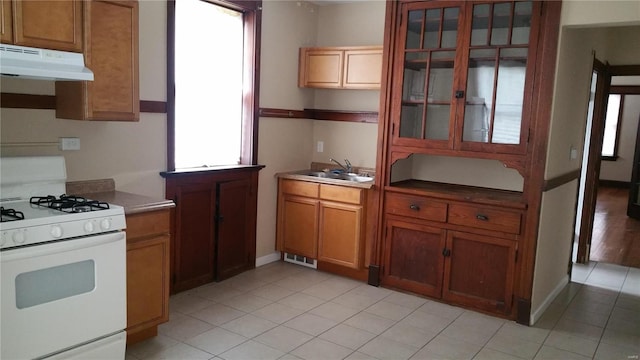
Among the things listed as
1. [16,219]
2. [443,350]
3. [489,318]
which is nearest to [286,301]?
[443,350]

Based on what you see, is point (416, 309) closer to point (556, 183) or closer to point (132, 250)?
point (556, 183)

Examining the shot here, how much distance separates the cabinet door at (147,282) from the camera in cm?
280

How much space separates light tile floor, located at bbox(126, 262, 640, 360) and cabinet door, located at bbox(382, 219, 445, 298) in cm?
11

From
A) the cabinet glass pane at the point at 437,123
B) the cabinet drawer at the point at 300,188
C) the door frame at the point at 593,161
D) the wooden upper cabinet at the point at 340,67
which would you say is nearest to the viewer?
the cabinet glass pane at the point at 437,123

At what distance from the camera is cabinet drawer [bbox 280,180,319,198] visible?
4.47 metres

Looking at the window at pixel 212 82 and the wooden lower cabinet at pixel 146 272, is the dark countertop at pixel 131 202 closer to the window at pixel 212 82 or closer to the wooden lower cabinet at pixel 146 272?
the wooden lower cabinet at pixel 146 272

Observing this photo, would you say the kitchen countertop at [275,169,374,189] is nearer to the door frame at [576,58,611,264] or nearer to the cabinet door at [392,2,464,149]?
the cabinet door at [392,2,464,149]

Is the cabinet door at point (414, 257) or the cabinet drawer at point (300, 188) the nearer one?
the cabinet door at point (414, 257)

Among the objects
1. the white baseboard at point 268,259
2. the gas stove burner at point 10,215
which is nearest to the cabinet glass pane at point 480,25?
the white baseboard at point 268,259

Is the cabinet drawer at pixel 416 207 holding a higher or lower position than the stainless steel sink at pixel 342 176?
lower

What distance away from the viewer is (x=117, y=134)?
10.8 ft

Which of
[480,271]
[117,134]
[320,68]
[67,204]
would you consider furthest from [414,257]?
[67,204]

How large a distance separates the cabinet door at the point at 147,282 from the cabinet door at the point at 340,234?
5.71ft

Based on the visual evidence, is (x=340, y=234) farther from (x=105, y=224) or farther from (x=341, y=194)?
(x=105, y=224)
